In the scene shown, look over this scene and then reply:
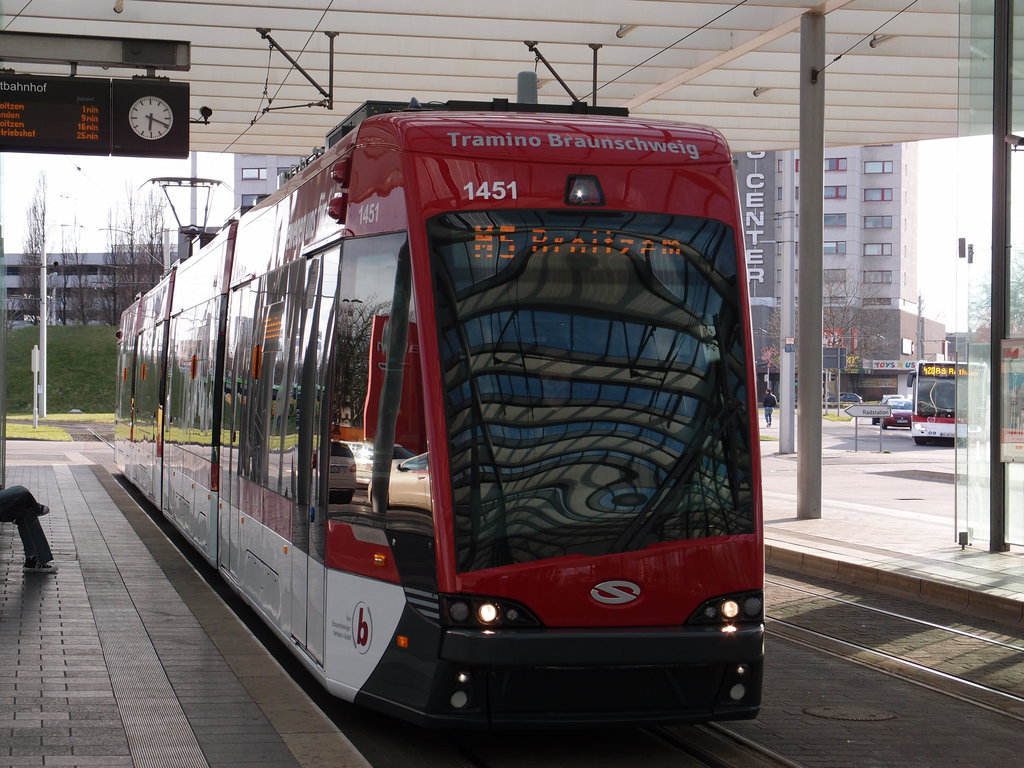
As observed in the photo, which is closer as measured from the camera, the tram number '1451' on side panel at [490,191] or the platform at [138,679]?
the platform at [138,679]

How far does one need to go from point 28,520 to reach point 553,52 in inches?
469

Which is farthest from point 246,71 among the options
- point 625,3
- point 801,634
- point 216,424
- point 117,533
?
point 801,634

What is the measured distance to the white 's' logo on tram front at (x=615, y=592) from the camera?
6.47 meters

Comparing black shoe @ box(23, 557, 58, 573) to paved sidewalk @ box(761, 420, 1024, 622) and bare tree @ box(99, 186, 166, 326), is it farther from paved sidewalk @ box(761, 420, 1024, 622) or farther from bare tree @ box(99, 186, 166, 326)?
bare tree @ box(99, 186, 166, 326)

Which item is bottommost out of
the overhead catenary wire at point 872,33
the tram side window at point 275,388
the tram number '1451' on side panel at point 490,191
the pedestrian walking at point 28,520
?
the pedestrian walking at point 28,520

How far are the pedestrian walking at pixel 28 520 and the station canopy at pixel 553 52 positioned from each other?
5.15 metres

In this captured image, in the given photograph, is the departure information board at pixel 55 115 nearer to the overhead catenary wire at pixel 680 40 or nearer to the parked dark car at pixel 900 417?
the overhead catenary wire at pixel 680 40

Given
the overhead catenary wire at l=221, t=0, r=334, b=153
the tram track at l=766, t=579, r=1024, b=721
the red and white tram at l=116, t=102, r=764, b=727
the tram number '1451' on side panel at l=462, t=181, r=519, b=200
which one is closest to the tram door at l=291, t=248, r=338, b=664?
the red and white tram at l=116, t=102, r=764, b=727

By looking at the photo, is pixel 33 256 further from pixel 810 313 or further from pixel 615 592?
pixel 615 592

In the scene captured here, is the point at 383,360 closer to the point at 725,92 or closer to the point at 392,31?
the point at 392,31

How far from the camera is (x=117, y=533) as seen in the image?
57.6 ft

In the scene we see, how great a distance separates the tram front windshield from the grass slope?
2441 inches

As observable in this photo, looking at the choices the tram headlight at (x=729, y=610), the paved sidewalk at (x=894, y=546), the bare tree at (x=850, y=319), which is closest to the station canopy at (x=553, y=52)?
the paved sidewalk at (x=894, y=546)

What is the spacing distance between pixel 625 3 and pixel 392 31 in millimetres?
3461
